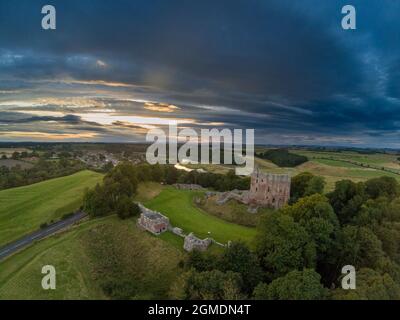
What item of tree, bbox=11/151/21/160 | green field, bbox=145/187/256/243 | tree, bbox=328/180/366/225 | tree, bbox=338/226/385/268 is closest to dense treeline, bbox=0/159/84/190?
tree, bbox=11/151/21/160

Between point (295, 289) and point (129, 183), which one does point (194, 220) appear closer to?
point (129, 183)

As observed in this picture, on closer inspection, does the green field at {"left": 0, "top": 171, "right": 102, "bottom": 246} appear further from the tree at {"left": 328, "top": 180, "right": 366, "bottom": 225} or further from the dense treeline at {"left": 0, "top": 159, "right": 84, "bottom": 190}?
the tree at {"left": 328, "top": 180, "right": 366, "bottom": 225}

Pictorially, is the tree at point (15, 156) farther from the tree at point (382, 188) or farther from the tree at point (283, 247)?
the tree at point (382, 188)

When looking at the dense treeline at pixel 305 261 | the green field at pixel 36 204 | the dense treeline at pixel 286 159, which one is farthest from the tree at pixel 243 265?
the dense treeline at pixel 286 159

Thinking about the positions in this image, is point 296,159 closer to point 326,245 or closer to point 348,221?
point 348,221

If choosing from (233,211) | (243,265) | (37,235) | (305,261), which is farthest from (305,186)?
(37,235)

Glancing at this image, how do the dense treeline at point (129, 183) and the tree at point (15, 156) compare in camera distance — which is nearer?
the dense treeline at point (129, 183)
